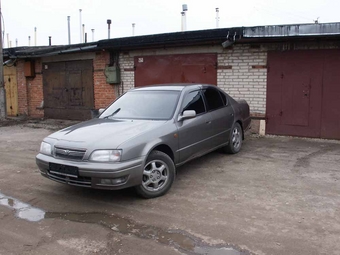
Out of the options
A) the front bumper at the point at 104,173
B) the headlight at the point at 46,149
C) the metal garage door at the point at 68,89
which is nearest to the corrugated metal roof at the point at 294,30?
the front bumper at the point at 104,173

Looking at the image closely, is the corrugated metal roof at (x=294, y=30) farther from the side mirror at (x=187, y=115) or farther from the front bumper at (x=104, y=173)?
the front bumper at (x=104, y=173)

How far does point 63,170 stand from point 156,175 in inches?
48.7

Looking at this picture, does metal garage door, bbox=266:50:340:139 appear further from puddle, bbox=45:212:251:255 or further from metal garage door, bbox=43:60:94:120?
metal garage door, bbox=43:60:94:120

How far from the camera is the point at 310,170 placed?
6238 millimetres

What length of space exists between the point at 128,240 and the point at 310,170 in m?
3.88

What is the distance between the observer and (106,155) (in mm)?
4418

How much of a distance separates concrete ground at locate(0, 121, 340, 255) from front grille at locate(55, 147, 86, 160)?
663 millimetres

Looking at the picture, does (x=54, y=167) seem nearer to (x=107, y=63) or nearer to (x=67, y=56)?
(x=107, y=63)

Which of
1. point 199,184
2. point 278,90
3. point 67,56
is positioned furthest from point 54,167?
point 67,56

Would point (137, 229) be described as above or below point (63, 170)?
below

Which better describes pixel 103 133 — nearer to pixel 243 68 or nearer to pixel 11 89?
pixel 243 68

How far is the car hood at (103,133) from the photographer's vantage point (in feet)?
14.9

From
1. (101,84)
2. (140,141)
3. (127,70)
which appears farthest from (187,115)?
(101,84)

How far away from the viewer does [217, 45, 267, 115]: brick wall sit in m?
9.52
